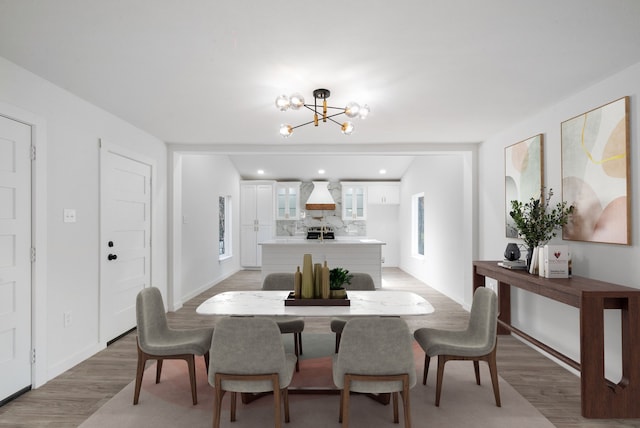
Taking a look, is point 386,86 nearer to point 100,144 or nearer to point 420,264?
point 100,144

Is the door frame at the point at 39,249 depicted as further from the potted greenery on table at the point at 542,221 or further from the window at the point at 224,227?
the window at the point at 224,227

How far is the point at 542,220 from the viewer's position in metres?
3.27

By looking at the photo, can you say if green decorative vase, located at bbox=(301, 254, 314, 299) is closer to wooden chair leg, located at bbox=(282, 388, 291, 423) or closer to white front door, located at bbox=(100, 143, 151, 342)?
wooden chair leg, located at bbox=(282, 388, 291, 423)

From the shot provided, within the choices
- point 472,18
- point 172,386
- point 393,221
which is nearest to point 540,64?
point 472,18

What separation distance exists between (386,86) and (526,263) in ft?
6.71

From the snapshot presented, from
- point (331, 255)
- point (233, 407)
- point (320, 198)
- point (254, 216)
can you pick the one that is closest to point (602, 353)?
point (233, 407)

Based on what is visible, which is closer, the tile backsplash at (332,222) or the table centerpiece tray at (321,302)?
the table centerpiece tray at (321,302)

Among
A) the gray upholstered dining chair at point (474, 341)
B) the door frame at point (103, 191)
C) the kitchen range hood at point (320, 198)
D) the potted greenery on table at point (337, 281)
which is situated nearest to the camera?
the gray upholstered dining chair at point (474, 341)

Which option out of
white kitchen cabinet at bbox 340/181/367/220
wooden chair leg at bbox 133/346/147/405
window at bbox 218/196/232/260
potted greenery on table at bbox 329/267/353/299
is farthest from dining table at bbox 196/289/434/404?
white kitchen cabinet at bbox 340/181/367/220

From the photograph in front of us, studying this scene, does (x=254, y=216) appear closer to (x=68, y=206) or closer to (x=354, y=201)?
(x=354, y=201)

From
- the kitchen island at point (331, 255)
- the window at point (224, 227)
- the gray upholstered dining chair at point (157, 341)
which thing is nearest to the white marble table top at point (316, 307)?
the gray upholstered dining chair at point (157, 341)

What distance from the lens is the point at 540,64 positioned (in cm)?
255

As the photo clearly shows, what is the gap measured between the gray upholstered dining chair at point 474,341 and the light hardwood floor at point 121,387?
0.45m

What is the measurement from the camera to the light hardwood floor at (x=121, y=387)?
2.35 m
